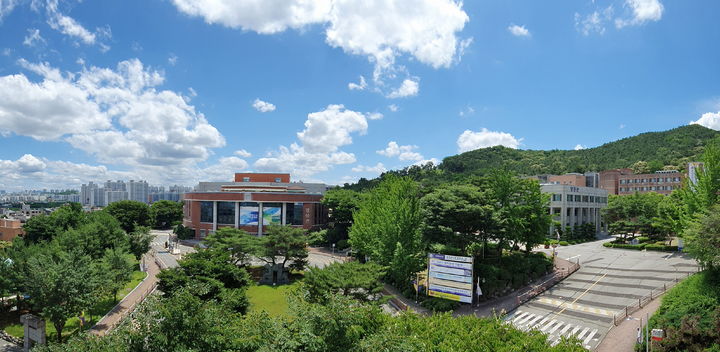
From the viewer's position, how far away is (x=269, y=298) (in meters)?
32.8

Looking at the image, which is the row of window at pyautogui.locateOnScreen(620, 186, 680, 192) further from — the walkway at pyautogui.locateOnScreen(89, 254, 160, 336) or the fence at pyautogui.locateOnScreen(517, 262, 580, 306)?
the walkway at pyautogui.locateOnScreen(89, 254, 160, 336)

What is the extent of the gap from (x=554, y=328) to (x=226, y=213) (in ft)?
172

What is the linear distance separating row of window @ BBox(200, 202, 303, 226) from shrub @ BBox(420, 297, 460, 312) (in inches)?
1487

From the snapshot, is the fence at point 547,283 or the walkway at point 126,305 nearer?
the walkway at point 126,305

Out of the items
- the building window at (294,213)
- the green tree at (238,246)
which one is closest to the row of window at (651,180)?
the building window at (294,213)

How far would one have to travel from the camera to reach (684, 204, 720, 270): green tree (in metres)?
21.4

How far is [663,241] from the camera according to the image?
48.5 m

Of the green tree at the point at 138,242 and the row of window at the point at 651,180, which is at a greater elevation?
the row of window at the point at 651,180

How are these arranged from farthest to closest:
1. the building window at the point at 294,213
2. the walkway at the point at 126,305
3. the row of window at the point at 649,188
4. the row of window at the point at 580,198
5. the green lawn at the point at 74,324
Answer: the row of window at the point at 649,188
the building window at the point at 294,213
the row of window at the point at 580,198
the green lawn at the point at 74,324
the walkway at the point at 126,305

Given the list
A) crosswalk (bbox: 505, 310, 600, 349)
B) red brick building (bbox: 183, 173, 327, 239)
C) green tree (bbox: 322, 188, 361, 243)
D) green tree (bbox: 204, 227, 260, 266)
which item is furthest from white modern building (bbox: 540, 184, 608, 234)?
green tree (bbox: 204, 227, 260, 266)

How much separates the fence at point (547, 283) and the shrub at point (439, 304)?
496cm

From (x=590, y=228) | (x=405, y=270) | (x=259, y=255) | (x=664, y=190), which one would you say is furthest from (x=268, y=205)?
(x=664, y=190)

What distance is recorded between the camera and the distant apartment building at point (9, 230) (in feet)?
202

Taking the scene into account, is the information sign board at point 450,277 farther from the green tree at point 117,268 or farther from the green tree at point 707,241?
the green tree at point 117,268
